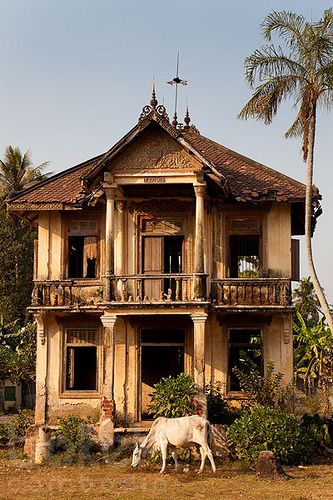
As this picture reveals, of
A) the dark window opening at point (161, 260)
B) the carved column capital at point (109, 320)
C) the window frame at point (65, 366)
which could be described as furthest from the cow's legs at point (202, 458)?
the window frame at point (65, 366)

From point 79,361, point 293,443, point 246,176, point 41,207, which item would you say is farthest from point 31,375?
point 293,443

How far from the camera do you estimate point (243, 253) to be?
23.5 meters

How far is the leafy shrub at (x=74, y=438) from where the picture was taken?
64.1 feet

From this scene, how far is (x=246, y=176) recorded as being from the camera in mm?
23969

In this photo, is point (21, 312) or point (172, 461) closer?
point (172, 461)

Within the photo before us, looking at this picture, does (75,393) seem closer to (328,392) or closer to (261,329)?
(261,329)

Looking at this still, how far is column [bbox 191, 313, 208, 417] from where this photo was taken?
1984cm

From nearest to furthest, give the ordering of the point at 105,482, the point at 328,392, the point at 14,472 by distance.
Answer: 1. the point at 105,482
2. the point at 14,472
3. the point at 328,392

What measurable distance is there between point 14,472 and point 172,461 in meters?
3.81

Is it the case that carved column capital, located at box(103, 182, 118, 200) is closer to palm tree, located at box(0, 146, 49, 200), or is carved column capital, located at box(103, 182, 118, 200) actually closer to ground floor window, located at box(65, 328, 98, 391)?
ground floor window, located at box(65, 328, 98, 391)

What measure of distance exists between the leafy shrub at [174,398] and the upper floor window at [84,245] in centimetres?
498

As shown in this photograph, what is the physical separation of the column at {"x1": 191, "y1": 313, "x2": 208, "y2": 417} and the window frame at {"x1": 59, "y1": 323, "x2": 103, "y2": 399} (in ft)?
13.1

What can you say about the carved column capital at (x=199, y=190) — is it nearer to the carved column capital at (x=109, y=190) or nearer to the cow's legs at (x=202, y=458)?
the carved column capital at (x=109, y=190)

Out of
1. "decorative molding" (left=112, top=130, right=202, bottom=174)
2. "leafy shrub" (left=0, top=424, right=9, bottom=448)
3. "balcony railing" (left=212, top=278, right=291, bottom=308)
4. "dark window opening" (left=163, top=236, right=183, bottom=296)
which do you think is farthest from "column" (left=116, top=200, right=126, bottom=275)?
"leafy shrub" (left=0, top=424, right=9, bottom=448)
